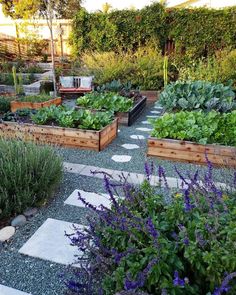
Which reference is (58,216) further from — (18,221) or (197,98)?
(197,98)

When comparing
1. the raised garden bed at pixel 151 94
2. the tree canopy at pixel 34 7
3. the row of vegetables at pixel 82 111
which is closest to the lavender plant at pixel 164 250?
the row of vegetables at pixel 82 111

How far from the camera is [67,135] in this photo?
4184 millimetres

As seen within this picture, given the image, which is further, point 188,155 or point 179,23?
point 179,23

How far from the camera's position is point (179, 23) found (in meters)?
9.31

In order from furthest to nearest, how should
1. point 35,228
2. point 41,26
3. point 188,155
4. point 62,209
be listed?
point 41,26, point 188,155, point 62,209, point 35,228

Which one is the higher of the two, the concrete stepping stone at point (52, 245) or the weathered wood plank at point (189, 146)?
the weathered wood plank at point (189, 146)

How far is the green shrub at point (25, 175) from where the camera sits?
2.58 metres

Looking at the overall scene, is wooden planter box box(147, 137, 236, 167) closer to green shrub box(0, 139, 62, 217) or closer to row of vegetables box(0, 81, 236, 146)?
row of vegetables box(0, 81, 236, 146)

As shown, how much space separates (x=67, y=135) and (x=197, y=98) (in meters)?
2.37

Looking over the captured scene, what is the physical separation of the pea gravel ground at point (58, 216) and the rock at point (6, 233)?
0.13ft

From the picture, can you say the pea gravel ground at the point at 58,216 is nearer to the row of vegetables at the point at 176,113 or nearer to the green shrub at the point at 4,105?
the row of vegetables at the point at 176,113

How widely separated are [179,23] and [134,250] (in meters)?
9.31

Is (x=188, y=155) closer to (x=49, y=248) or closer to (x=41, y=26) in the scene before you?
(x=49, y=248)

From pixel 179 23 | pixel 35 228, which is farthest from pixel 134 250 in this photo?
pixel 179 23
